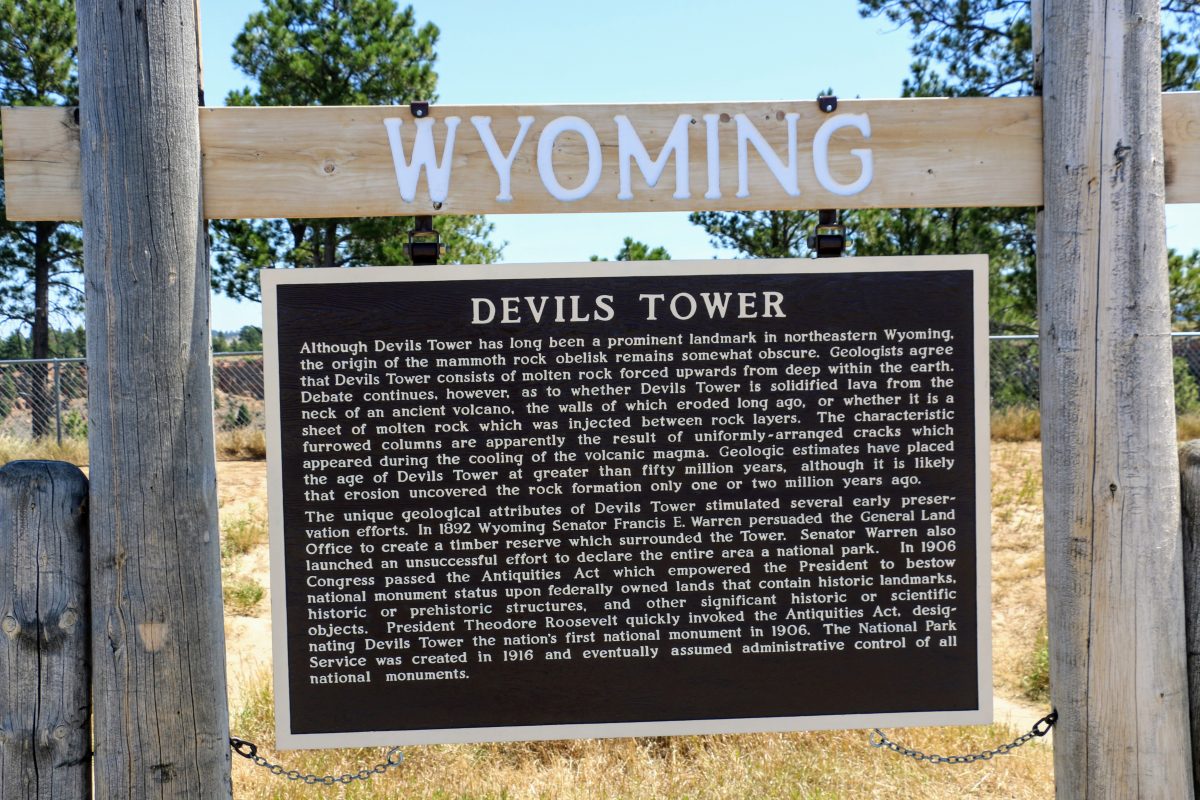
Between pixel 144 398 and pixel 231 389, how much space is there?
47.4 feet

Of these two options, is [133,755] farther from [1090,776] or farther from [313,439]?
[1090,776]

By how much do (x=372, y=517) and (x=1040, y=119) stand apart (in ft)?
7.89

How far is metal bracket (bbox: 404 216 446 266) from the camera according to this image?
8.98 ft

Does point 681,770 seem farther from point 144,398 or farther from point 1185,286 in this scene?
point 1185,286

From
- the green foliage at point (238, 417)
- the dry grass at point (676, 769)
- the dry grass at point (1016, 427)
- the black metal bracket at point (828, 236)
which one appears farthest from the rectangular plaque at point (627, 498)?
the green foliage at point (238, 417)

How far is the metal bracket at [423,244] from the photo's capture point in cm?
274

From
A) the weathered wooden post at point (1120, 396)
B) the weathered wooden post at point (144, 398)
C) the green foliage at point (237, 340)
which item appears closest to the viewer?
the weathered wooden post at point (144, 398)

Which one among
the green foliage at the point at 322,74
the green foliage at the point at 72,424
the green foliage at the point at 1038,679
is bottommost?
the green foliage at the point at 1038,679

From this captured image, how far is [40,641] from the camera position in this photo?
2527 mm

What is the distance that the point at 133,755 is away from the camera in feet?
8.32

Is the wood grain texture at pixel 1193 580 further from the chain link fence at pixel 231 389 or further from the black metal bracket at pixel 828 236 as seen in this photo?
the chain link fence at pixel 231 389

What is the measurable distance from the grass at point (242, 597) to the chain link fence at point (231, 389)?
437 centimetres

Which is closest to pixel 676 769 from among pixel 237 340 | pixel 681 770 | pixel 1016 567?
pixel 681 770

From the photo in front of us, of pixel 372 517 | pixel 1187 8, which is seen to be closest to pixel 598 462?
pixel 372 517
